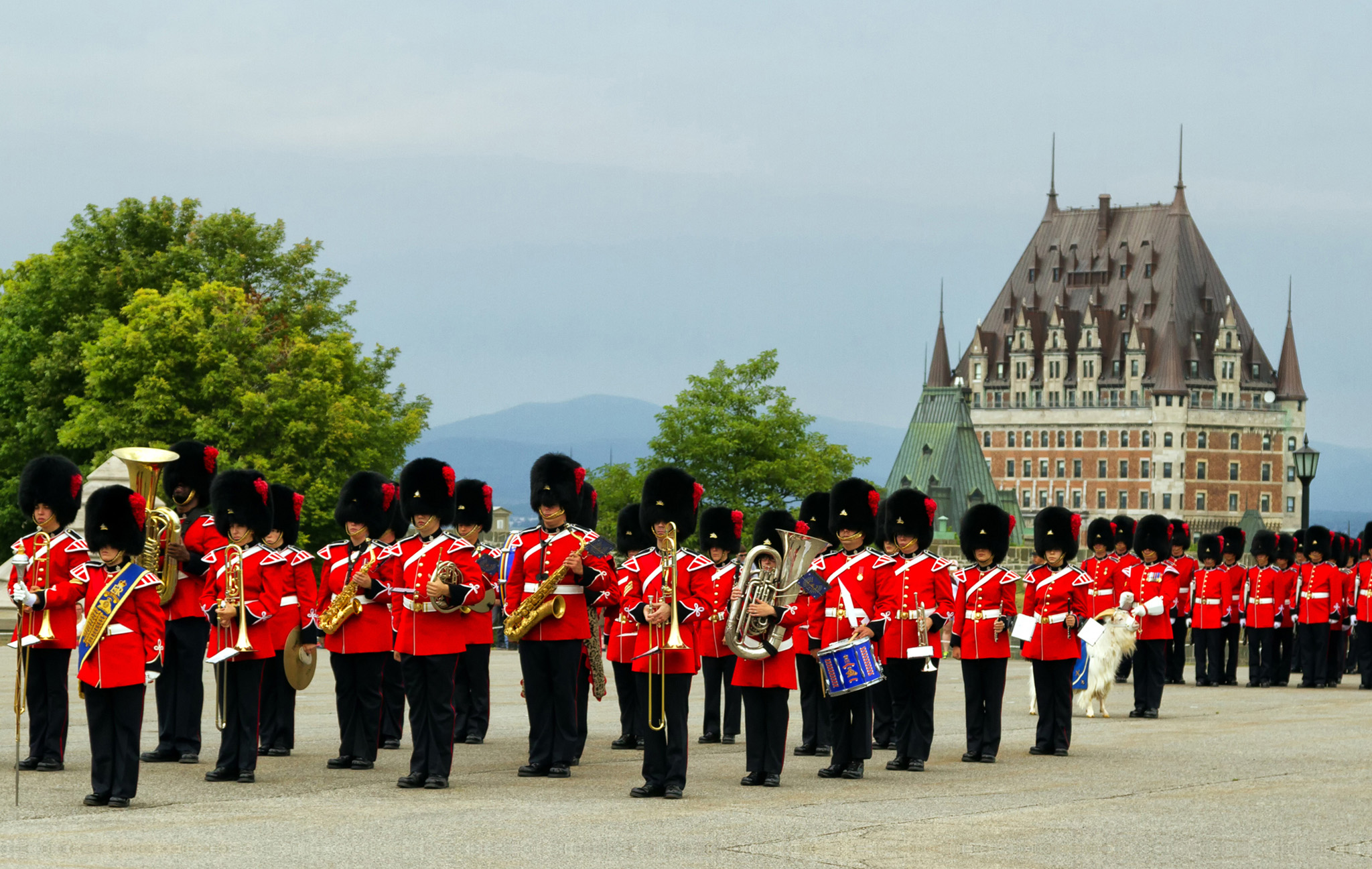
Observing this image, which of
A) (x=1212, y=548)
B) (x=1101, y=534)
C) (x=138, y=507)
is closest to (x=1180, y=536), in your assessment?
(x=1212, y=548)

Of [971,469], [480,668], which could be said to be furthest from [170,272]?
[971,469]

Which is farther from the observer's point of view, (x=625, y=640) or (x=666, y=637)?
(x=625, y=640)

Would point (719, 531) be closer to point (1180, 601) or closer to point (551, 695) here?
point (551, 695)

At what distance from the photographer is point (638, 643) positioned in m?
12.4

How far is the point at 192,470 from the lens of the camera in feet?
47.0

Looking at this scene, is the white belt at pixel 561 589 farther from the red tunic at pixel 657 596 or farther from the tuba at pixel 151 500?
the tuba at pixel 151 500

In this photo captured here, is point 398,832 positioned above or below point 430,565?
below

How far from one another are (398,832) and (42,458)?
425 centimetres

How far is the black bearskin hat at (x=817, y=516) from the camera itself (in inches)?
610

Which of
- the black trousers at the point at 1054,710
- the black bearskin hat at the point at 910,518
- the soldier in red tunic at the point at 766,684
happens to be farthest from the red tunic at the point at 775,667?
the black trousers at the point at 1054,710

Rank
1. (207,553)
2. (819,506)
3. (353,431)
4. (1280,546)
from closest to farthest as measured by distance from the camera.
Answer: (207,553)
(819,506)
(1280,546)
(353,431)

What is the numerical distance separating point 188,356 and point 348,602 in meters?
35.0

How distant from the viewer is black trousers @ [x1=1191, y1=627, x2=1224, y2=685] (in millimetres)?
25609

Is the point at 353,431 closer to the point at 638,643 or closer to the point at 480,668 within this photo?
the point at 480,668
